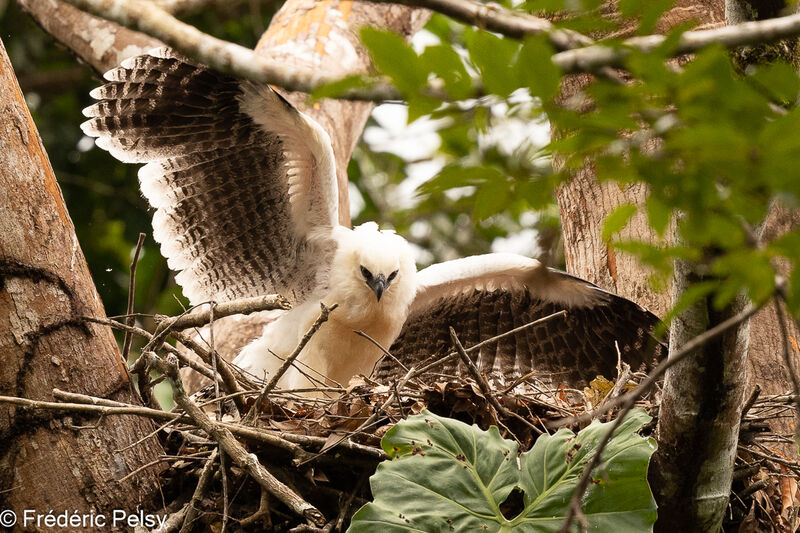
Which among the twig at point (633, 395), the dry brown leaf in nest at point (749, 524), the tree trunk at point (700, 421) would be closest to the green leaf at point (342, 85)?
the twig at point (633, 395)

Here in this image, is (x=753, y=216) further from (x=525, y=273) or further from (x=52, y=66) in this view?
(x=52, y=66)

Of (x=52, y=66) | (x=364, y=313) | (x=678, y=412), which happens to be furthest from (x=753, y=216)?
(x=52, y=66)

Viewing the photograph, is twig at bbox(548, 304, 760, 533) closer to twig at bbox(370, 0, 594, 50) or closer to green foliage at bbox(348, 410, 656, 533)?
twig at bbox(370, 0, 594, 50)

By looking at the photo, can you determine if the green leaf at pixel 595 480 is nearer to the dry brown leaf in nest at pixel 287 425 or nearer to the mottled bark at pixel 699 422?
the mottled bark at pixel 699 422

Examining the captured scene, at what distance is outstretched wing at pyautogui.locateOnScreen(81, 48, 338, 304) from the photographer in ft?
14.3

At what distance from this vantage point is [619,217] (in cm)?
183

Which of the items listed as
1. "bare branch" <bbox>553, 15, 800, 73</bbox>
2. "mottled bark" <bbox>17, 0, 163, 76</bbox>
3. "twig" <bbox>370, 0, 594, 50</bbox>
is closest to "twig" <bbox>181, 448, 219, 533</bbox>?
"twig" <bbox>370, 0, 594, 50</bbox>

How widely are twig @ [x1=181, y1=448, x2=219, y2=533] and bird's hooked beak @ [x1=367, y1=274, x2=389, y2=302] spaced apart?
1796 millimetres

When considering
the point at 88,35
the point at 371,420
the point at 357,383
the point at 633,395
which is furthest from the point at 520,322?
the point at 88,35

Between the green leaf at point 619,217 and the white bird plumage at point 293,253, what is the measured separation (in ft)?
8.91

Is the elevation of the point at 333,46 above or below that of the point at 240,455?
above

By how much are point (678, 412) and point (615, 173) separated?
1.49 metres

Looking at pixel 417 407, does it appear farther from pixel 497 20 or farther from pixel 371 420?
pixel 497 20

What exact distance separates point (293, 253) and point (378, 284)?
604mm
